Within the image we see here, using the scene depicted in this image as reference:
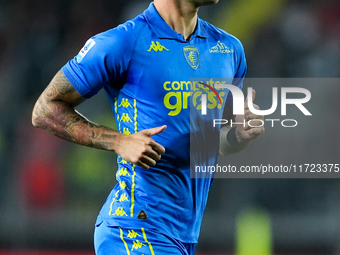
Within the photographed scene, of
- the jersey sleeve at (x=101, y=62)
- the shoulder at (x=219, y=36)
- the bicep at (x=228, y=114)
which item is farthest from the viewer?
the bicep at (x=228, y=114)

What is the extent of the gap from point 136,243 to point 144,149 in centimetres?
41

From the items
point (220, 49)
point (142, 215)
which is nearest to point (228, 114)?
point (220, 49)

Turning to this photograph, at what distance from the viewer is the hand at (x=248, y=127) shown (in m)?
2.12

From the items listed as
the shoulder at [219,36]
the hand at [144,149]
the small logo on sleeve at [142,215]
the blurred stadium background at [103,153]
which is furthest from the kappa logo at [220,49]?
the blurred stadium background at [103,153]

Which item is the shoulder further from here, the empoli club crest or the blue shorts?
the blue shorts

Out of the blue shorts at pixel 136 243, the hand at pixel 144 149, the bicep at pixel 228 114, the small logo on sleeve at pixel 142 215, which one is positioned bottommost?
the blue shorts at pixel 136 243

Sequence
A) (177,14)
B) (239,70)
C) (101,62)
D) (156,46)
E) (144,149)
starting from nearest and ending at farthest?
(144,149) < (101,62) < (156,46) < (177,14) < (239,70)

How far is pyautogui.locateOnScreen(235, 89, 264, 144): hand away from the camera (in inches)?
83.6

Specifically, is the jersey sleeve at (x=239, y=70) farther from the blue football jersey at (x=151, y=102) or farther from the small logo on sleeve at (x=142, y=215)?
the small logo on sleeve at (x=142, y=215)

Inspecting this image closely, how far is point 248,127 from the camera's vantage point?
220 centimetres

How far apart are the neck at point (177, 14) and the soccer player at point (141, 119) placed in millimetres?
41

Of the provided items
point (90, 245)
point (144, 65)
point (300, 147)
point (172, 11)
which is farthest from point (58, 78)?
point (300, 147)

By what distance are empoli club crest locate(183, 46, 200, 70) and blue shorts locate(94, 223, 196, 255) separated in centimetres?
73

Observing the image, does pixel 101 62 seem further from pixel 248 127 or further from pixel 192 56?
pixel 248 127
